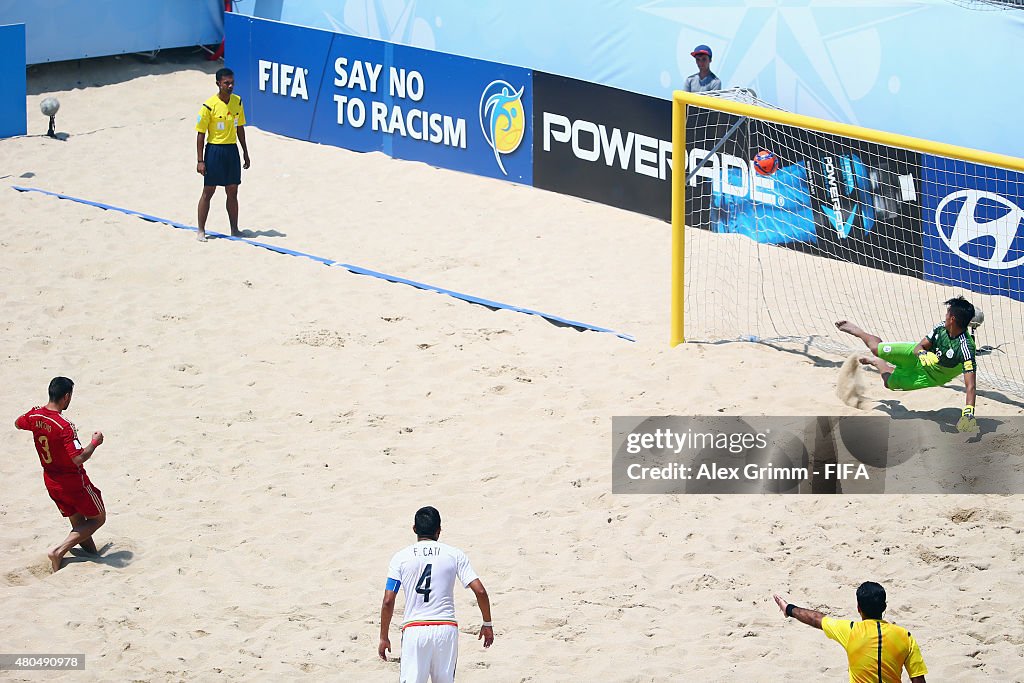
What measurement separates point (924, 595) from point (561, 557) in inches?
83.3

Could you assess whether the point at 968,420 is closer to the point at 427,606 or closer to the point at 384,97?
the point at 427,606

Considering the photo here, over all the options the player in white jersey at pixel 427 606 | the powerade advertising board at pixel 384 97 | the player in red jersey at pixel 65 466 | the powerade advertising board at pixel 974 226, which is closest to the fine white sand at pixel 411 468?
the player in red jersey at pixel 65 466

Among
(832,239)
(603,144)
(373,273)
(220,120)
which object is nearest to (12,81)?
(220,120)

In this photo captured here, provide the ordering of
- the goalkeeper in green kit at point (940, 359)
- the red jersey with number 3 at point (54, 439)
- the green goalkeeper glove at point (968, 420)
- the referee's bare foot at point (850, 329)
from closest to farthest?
the red jersey with number 3 at point (54, 439), the green goalkeeper glove at point (968, 420), the goalkeeper in green kit at point (940, 359), the referee's bare foot at point (850, 329)

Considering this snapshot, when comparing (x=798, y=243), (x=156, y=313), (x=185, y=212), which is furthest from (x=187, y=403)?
(x=798, y=243)

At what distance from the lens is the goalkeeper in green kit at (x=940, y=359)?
860 centimetres

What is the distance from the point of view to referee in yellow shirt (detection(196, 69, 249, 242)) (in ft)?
41.9

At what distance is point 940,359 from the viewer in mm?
8766

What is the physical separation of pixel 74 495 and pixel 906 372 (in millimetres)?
5733

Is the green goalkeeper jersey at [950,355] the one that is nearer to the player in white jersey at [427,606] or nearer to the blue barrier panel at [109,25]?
the player in white jersey at [427,606]

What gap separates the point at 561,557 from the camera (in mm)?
7523

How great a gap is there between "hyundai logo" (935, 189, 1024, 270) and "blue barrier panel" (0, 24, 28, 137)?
11.8 m

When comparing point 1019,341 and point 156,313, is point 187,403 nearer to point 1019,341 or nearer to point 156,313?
point 156,313

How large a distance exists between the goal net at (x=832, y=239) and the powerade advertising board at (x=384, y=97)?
2.72 m
